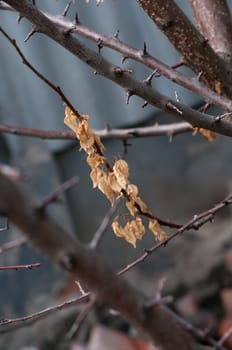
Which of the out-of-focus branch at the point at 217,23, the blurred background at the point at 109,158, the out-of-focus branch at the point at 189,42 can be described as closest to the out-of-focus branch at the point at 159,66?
the out-of-focus branch at the point at 189,42

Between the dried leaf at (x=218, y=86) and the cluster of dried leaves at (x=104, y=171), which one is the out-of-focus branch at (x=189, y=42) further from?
the cluster of dried leaves at (x=104, y=171)

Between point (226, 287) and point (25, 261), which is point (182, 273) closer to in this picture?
point (226, 287)

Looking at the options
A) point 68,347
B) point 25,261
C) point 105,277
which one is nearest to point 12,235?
point 25,261

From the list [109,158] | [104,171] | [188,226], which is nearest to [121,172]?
[104,171]

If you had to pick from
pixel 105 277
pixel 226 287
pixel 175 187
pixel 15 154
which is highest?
pixel 15 154

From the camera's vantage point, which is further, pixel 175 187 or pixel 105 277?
pixel 175 187

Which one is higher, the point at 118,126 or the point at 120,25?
the point at 120,25

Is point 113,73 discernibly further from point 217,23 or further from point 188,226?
point 217,23
